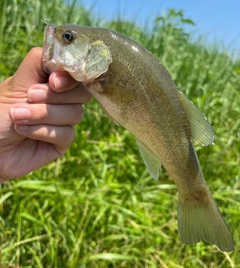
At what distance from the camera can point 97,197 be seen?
2324 millimetres

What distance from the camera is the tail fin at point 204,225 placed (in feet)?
4.14

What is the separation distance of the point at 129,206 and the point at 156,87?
149 cm

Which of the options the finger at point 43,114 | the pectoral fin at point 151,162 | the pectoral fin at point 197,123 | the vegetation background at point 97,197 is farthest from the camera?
→ the vegetation background at point 97,197

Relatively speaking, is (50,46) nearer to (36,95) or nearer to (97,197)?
(36,95)

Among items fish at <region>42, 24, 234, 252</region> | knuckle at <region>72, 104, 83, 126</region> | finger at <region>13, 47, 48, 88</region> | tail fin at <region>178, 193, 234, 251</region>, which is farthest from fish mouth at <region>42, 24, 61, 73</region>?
tail fin at <region>178, 193, 234, 251</region>

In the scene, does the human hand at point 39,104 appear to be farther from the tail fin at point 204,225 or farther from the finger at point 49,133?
the tail fin at point 204,225

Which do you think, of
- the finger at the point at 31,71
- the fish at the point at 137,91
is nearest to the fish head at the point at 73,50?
the fish at the point at 137,91

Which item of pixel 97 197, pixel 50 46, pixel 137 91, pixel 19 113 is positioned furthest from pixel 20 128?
pixel 97 197

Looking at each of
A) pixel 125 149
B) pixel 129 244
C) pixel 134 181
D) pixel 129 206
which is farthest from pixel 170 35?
pixel 129 244

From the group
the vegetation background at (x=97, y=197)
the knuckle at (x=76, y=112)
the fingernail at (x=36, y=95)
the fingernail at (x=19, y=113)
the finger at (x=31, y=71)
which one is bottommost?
the vegetation background at (x=97, y=197)

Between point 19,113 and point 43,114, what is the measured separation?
9 centimetres

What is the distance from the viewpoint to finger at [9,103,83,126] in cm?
137

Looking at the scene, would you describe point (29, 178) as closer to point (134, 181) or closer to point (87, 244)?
point (87, 244)

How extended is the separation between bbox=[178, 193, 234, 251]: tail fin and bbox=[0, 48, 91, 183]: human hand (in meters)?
0.55
